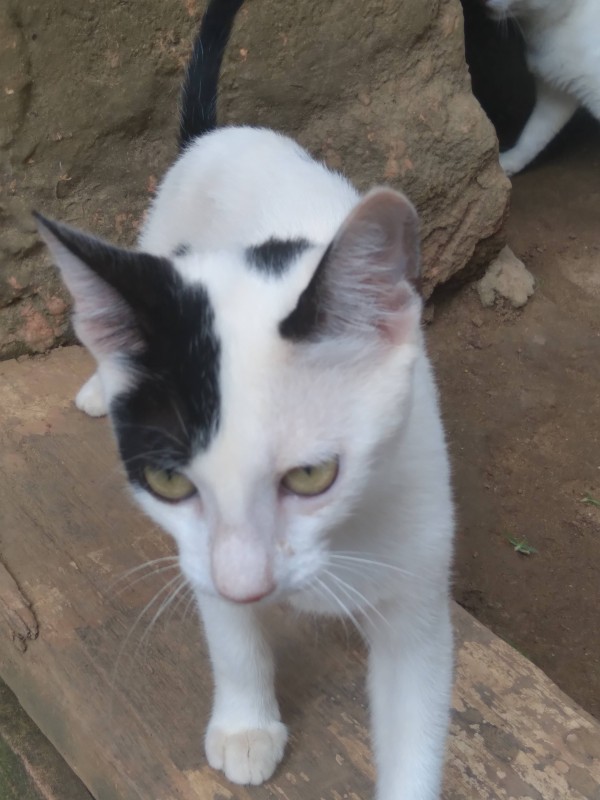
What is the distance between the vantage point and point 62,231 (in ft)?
2.77

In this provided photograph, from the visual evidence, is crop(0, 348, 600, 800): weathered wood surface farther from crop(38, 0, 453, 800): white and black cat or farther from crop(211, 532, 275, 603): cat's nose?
crop(211, 532, 275, 603): cat's nose

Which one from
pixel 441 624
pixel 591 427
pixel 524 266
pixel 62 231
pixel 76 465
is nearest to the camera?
pixel 62 231

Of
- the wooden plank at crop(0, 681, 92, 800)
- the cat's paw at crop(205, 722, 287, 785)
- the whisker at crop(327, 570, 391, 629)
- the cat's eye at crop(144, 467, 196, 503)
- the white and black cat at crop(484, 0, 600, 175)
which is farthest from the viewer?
the white and black cat at crop(484, 0, 600, 175)

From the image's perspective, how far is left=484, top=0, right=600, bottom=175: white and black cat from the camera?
138 inches

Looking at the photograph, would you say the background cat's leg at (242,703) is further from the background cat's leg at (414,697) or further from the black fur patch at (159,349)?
the black fur patch at (159,349)

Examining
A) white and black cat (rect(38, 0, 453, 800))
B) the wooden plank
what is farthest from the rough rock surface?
white and black cat (rect(38, 0, 453, 800))

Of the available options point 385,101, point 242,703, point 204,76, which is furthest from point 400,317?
point 385,101

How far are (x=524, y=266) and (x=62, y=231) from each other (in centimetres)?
275

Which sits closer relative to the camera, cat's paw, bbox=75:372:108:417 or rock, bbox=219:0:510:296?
cat's paw, bbox=75:372:108:417

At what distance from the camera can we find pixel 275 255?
3.47 ft

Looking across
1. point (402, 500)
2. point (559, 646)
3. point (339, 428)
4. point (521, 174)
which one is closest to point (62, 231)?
point (339, 428)

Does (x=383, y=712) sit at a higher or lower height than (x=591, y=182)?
higher

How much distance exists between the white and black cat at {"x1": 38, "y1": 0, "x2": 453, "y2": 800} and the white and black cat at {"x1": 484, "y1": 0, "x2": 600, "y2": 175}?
9.53 ft

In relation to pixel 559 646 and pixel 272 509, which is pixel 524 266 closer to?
pixel 559 646
